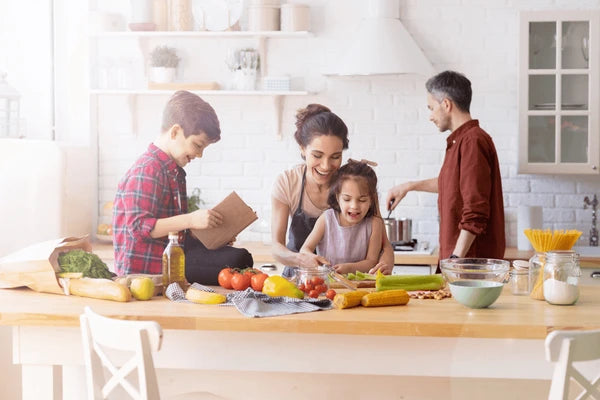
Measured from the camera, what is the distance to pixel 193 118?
135 inches

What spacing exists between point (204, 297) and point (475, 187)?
4.82ft

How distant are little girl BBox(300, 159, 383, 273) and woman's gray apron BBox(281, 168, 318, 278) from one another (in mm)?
103

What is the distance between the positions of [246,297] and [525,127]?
2634 millimetres

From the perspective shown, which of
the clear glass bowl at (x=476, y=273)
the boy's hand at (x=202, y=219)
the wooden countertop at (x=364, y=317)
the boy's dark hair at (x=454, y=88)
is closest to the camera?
the wooden countertop at (x=364, y=317)

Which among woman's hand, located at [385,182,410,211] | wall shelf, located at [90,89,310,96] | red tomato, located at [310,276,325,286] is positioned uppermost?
wall shelf, located at [90,89,310,96]

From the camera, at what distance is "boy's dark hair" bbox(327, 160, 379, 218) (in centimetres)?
356

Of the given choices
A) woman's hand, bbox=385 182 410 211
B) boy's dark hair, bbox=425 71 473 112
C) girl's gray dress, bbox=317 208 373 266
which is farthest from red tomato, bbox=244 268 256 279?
boy's dark hair, bbox=425 71 473 112

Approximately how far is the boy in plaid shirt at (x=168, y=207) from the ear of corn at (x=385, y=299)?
0.67 m

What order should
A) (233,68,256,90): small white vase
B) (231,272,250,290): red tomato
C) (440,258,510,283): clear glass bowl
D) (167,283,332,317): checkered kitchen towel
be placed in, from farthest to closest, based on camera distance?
(233,68,256,90): small white vase, (231,272,250,290): red tomato, (440,258,510,283): clear glass bowl, (167,283,332,317): checkered kitchen towel

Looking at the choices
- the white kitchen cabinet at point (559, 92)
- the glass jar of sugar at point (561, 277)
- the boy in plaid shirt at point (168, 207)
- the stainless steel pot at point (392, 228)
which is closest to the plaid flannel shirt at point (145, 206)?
the boy in plaid shirt at point (168, 207)

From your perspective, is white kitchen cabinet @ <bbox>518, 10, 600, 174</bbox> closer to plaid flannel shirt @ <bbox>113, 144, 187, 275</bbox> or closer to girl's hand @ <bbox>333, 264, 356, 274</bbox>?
girl's hand @ <bbox>333, 264, 356, 274</bbox>

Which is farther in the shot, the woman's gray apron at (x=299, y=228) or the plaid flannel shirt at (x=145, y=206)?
the woman's gray apron at (x=299, y=228)

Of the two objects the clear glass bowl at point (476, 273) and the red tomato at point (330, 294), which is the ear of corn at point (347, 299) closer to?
the red tomato at point (330, 294)

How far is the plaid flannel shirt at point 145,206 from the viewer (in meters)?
3.26
